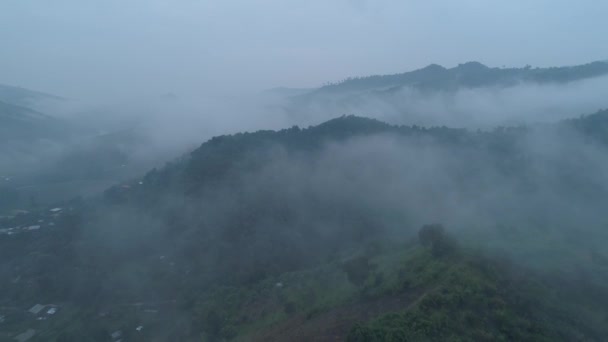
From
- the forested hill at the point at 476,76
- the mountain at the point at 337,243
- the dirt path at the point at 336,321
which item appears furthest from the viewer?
the forested hill at the point at 476,76

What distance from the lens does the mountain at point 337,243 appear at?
16156 millimetres

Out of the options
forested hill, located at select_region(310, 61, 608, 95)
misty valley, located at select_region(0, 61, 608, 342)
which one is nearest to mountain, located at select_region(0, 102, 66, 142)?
misty valley, located at select_region(0, 61, 608, 342)

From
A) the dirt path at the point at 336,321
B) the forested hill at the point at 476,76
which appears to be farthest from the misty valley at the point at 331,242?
the forested hill at the point at 476,76

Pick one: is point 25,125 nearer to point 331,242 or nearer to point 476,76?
point 331,242

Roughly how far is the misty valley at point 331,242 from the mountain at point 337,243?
12 centimetres

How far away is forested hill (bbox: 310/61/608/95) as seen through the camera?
233 feet

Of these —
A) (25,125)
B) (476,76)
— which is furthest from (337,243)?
(25,125)

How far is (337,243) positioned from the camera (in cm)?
3012

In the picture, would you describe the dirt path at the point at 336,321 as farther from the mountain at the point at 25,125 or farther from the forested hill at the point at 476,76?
the mountain at the point at 25,125

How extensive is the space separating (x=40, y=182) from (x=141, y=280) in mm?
Result: 39000

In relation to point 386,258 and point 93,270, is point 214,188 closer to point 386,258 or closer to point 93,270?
point 93,270

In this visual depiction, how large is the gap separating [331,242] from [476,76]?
62.2 m

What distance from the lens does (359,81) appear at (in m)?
102

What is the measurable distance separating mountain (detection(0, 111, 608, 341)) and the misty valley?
0.39 ft
